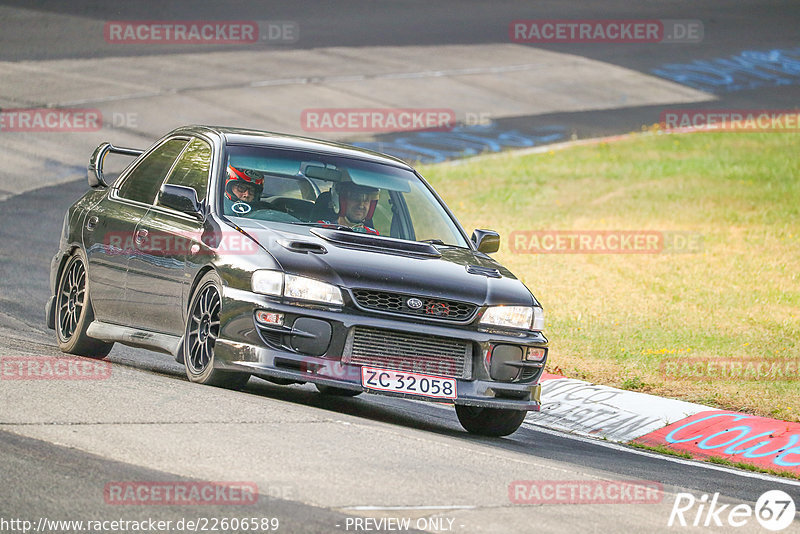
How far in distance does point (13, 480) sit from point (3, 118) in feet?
60.4

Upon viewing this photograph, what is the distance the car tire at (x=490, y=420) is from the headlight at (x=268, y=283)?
1779 millimetres

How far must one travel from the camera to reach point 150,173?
32.4ft

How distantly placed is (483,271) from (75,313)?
10.7 feet

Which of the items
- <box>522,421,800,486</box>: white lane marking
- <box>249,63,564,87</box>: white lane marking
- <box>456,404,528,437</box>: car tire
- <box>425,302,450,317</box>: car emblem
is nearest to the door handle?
<box>425,302,450,317</box>: car emblem

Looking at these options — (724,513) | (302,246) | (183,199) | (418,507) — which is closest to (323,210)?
(302,246)

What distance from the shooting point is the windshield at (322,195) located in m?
8.90

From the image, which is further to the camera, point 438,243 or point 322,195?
point 438,243

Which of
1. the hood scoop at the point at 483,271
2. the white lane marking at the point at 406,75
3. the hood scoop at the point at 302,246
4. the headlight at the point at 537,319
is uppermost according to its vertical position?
the white lane marking at the point at 406,75

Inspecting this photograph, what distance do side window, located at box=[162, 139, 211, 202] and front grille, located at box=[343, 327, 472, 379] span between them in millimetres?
1731

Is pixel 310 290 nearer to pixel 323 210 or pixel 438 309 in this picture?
pixel 438 309

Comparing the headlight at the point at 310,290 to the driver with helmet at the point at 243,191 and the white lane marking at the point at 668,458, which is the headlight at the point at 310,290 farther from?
the white lane marking at the point at 668,458

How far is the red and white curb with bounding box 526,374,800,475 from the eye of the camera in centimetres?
975

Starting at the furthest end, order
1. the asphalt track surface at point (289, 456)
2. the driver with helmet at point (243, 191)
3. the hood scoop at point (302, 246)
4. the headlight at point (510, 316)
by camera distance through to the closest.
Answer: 1. the driver with helmet at point (243, 191)
2. the headlight at point (510, 316)
3. the hood scoop at point (302, 246)
4. the asphalt track surface at point (289, 456)

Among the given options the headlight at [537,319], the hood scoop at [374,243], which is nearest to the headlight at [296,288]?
the hood scoop at [374,243]
